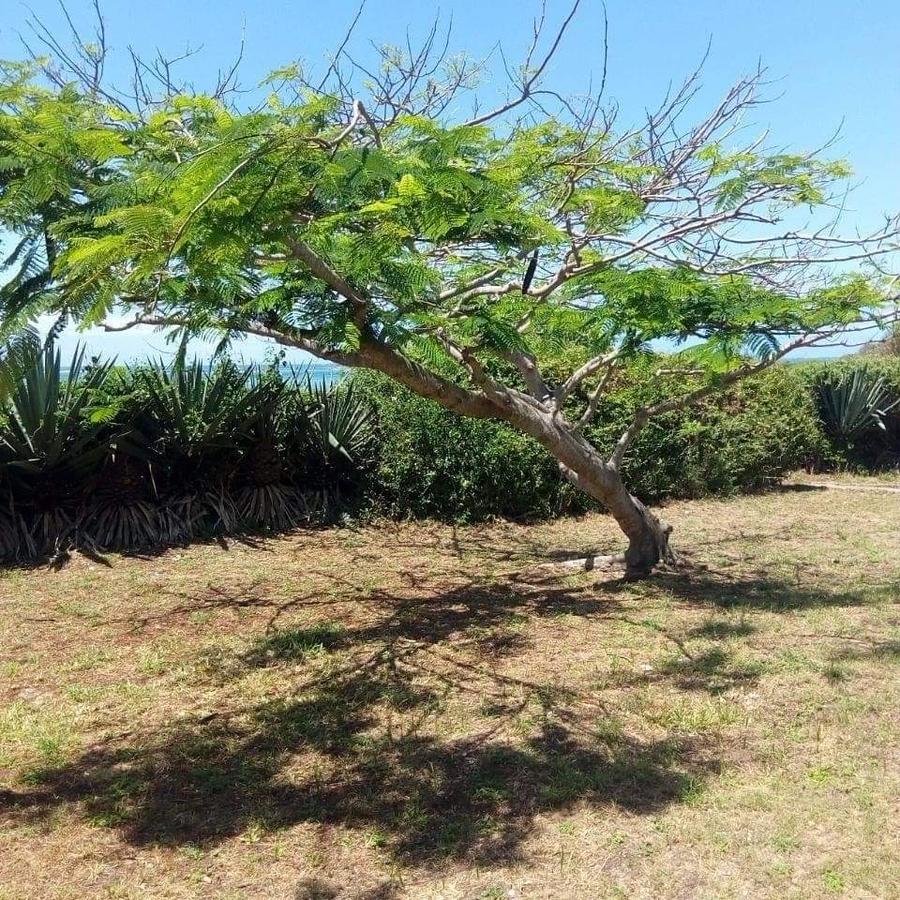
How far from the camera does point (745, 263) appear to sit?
7844 millimetres

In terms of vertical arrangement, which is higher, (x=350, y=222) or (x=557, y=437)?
(x=350, y=222)

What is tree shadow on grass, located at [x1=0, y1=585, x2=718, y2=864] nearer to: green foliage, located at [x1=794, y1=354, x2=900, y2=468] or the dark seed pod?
the dark seed pod

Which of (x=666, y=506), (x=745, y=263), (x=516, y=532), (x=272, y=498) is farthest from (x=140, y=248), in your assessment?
(x=666, y=506)

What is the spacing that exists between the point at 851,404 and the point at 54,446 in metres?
12.0

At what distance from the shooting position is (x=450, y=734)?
4.79m

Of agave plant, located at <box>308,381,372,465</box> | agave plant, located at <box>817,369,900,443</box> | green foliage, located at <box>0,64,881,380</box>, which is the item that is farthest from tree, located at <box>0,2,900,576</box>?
agave plant, located at <box>817,369,900,443</box>

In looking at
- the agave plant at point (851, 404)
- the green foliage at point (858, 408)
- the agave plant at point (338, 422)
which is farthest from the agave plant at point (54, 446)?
the agave plant at point (851, 404)

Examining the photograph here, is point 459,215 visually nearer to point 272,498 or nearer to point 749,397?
point 272,498

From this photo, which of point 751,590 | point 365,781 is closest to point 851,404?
point 751,590

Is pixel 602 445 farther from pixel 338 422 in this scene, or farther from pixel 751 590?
pixel 751 590

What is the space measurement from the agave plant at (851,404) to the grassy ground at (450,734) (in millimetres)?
6871

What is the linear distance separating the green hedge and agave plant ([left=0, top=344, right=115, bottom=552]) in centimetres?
330

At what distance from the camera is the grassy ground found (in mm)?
3533

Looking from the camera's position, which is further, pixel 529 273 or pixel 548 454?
pixel 548 454
